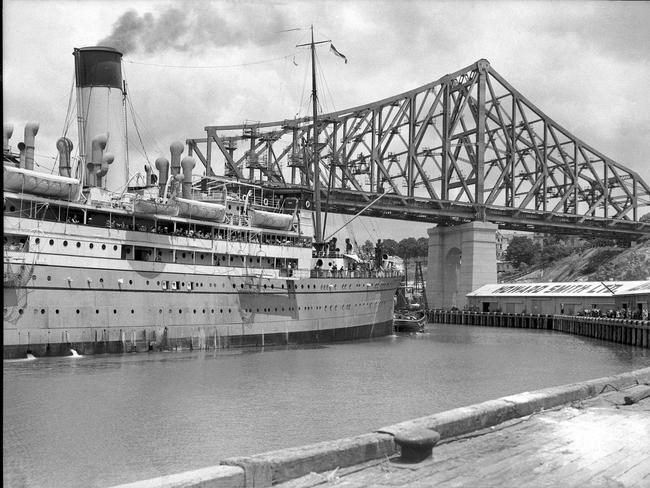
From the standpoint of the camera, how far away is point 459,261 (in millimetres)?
87375

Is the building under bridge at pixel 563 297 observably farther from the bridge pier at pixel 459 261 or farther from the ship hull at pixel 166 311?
the ship hull at pixel 166 311

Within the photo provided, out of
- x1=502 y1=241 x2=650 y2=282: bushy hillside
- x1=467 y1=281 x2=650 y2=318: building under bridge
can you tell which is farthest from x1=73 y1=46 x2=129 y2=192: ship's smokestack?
x1=502 y1=241 x2=650 y2=282: bushy hillside

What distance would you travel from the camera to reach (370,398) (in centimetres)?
1958

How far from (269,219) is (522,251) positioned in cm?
13258

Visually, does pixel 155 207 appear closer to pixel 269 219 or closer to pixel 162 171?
pixel 162 171

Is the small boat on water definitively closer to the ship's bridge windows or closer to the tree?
the ship's bridge windows

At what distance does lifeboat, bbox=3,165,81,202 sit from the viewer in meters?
28.1

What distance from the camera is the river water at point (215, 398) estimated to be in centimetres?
1264

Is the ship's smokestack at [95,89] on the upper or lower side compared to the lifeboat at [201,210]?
upper

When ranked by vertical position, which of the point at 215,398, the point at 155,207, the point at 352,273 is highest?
the point at 155,207

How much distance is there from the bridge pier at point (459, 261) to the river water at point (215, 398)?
44932mm

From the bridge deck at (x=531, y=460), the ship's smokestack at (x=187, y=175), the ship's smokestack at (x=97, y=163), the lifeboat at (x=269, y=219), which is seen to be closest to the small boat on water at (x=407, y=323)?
the lifeboat at (x=269, y=219)

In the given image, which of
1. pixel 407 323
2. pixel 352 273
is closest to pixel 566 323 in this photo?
pixel 407 323

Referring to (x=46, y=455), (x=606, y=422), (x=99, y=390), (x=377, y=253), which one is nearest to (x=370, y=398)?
(x=99, y=390)
